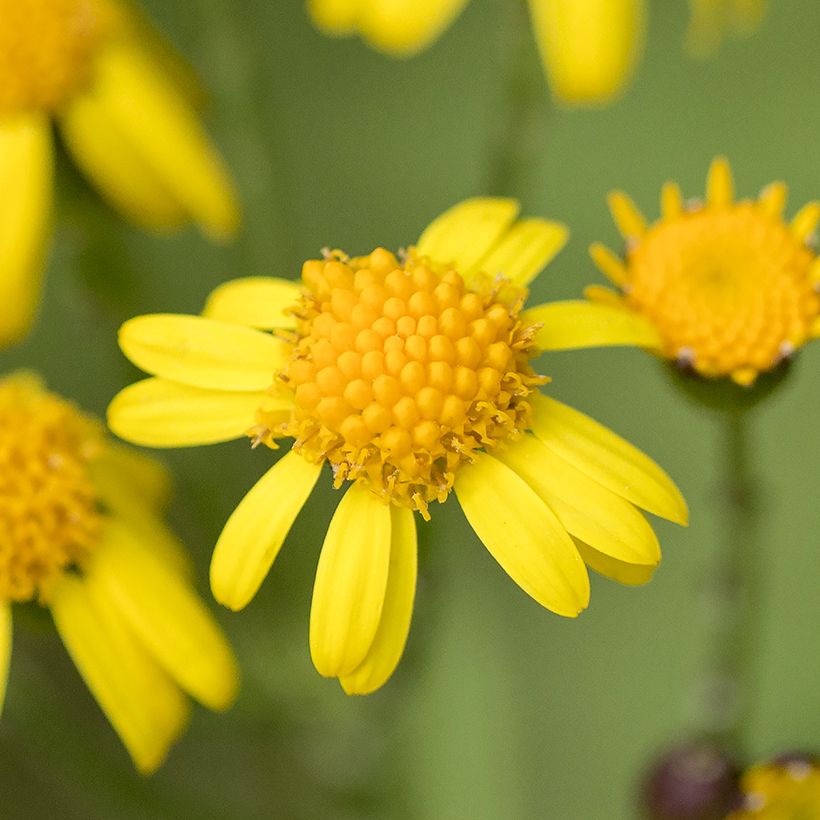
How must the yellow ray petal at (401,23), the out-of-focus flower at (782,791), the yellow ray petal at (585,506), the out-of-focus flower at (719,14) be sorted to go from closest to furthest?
1. the yellow ray petal at (585,506)
2. the out-of-focus flower at (782,791)
3. the yellow ray petal at (401,23)
4. the out-of-focus flower at (719,14)

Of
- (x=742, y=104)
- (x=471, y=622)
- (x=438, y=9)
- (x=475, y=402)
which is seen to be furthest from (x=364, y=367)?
(x=742, y=104)

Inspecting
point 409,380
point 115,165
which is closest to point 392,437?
point 409,380

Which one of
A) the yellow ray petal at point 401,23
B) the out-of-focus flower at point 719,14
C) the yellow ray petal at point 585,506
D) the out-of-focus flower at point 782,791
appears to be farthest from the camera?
the out-of-focus flower at point 719,14

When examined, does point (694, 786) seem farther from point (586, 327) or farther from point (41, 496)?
point (41, 496)

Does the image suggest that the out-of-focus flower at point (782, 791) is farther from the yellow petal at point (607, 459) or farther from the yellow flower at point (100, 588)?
the yellow flower at point (100, 588)

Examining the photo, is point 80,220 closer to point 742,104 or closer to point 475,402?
point 475,402

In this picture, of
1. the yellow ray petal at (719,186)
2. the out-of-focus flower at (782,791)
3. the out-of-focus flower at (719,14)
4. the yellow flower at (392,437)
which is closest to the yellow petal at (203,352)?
the yellow flower at (392,437)

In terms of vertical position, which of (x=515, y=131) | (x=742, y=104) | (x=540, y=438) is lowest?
(x=540, y=438)

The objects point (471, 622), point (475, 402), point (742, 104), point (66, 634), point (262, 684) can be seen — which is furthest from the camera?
point (742, 104)
